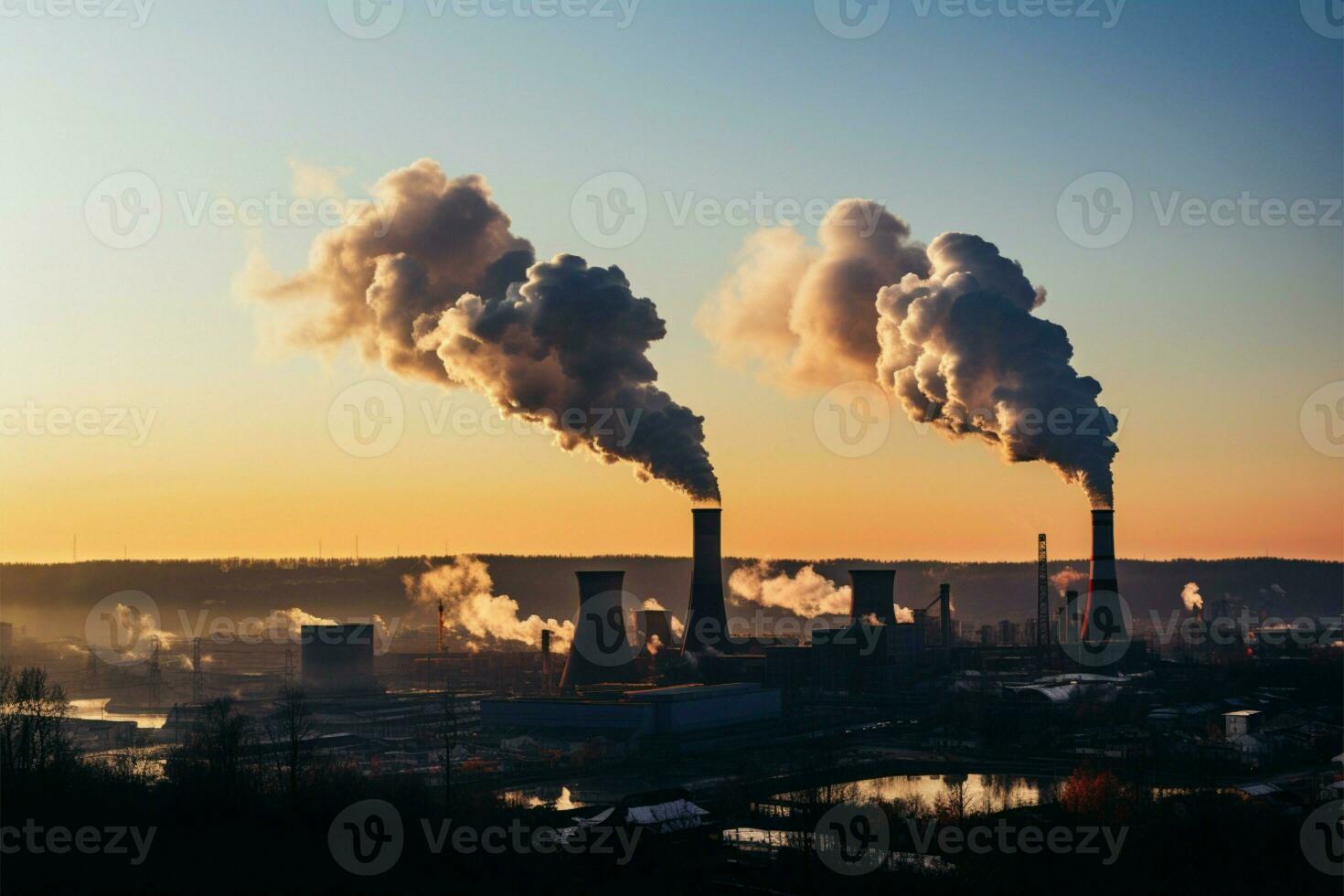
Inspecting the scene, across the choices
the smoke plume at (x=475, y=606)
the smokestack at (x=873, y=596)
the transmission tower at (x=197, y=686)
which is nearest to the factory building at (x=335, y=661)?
the transmission tower at (x=197, y=686)

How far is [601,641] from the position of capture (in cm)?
7431

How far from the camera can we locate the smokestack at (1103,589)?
223ft

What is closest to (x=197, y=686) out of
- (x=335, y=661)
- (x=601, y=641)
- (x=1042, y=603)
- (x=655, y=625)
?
(x=335, y=661)

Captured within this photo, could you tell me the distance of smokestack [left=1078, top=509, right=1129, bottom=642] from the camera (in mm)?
68062

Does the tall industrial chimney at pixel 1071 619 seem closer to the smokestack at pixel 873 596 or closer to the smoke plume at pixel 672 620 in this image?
the smokestack at pixel 873 596

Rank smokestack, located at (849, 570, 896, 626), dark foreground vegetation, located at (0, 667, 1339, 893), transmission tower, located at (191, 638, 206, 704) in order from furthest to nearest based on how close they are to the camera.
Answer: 1. transmission tower, located at (191, 638, 206, 704)
2. smokestack, located at (849, 570, 896, 626)
3. dark foreground vegetation, located at (0, 667, 1339, 893)

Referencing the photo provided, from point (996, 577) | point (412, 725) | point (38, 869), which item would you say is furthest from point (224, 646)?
point (38, 869)

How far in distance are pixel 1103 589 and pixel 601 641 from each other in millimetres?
22570

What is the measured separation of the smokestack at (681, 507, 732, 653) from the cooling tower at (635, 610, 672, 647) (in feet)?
11.3

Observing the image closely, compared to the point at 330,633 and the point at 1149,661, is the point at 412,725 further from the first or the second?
the point at 1149,661

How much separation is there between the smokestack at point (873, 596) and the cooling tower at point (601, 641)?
39.0 ft

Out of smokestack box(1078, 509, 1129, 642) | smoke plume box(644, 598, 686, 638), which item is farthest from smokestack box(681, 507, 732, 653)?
smokestack box(1078, 509, 1129, 642)

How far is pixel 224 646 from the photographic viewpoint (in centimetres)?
13600

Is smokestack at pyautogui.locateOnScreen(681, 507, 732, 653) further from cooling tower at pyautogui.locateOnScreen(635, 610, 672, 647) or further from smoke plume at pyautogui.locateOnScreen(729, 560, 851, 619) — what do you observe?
smoke plume at pyautogui.locateOnScreen(729, 560, 851, 619)
